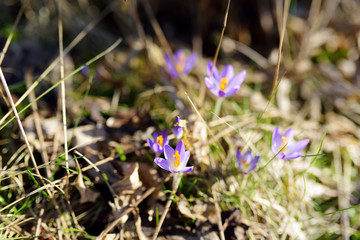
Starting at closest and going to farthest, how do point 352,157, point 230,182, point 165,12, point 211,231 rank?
point 211,231
point 230,182
point 352,157
point 165,12

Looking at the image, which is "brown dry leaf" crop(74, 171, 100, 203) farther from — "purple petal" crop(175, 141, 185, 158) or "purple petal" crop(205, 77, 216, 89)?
"purple petal" crop(205, 77, 216, 89)

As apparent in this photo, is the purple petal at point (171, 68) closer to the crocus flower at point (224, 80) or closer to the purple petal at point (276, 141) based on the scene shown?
the crocus flower at point (224, 80)

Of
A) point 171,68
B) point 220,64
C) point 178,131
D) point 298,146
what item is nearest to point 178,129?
point 178,131

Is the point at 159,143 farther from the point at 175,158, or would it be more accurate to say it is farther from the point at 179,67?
the point at 179,67

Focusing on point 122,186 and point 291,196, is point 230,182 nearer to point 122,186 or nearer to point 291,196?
point 291,196

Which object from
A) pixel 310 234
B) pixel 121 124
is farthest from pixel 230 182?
pixel 121 124

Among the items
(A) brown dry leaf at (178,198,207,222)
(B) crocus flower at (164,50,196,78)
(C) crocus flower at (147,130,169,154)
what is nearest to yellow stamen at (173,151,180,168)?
(C) crocus flower at (147,130,169,154)

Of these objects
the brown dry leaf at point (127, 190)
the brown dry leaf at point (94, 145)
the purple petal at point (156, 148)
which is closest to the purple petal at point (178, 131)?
the purple petal at point (156, 148)
